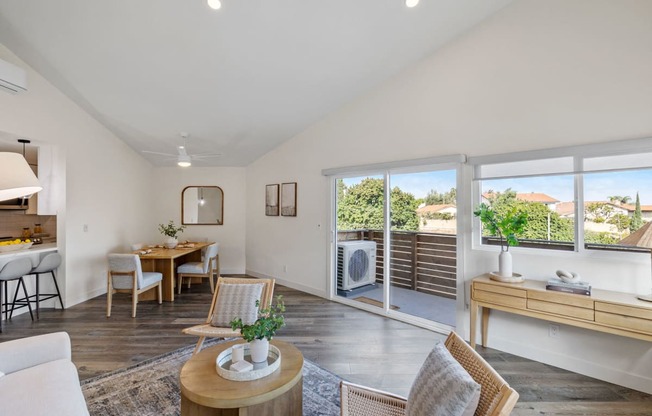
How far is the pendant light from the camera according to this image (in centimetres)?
148

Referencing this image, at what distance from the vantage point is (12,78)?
3.29 meters

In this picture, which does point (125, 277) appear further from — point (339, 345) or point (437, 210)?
point (437, 210)

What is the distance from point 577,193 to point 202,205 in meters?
6.16

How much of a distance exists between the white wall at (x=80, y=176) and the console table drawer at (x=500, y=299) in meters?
5.20

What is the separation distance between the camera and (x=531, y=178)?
2984mm

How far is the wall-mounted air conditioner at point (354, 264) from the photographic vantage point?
4.32 metres

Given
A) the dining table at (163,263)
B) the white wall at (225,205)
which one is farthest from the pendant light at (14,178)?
the white wall at (225,205)

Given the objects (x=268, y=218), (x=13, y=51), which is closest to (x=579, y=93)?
(x=268, y=218)

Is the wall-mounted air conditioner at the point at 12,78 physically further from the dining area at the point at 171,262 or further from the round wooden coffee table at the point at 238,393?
the round wooden coffee table at the point at 238,393

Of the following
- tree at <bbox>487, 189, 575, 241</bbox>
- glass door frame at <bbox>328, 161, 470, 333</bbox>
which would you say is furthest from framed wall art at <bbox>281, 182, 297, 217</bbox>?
tree at <bbox>487, 189, 575, 241</bbox>

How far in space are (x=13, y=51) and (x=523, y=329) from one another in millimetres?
6234

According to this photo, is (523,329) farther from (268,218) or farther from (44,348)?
(268,218)

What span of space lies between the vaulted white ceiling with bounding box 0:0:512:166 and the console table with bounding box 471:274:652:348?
8.68 ft

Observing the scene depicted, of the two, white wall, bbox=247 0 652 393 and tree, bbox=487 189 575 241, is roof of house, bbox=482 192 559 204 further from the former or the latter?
white wall, bbox=247 0 652 393
